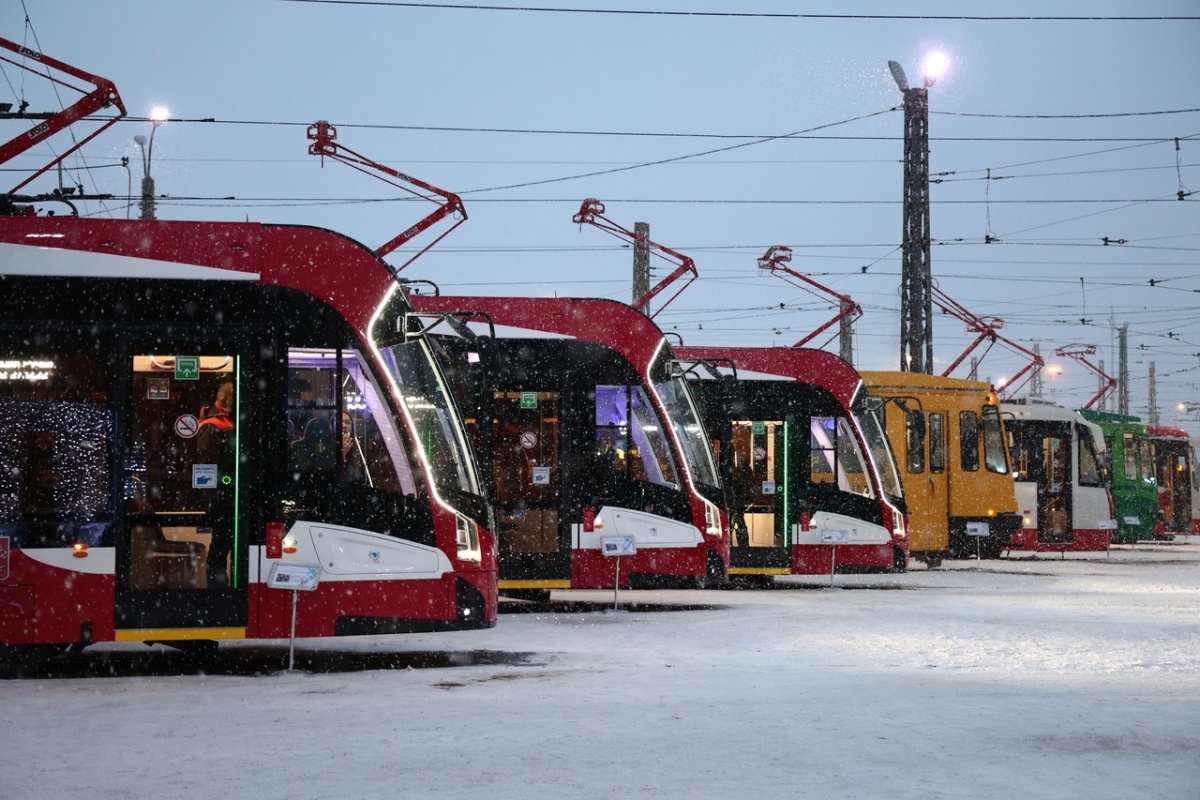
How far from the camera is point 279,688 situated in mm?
11883

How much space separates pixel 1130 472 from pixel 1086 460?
19.4ft

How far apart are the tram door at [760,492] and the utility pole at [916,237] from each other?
8603mm

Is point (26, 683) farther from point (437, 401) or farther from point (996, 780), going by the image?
point (996, 780)

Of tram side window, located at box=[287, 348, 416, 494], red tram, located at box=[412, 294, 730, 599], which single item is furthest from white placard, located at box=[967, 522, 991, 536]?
tram side window, located at box=[287, 348, 416, 494]

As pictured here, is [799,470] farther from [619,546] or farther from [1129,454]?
[1129,454]

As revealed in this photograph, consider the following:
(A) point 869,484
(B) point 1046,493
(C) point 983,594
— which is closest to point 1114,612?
(C) point 983,594

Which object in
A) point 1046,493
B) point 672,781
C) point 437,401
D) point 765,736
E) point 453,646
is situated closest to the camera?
point 672,781

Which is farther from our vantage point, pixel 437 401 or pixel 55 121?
pixel 55 121

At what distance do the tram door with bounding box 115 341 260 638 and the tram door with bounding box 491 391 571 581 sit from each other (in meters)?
6.36

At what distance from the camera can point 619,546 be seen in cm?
1856

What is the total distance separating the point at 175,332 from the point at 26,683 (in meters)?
2.83

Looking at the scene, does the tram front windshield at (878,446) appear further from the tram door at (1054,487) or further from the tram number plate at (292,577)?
the tram number plate at (292,577)

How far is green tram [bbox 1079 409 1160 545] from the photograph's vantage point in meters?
40.9

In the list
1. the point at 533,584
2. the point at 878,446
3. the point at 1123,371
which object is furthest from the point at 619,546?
the point at 1123,371
